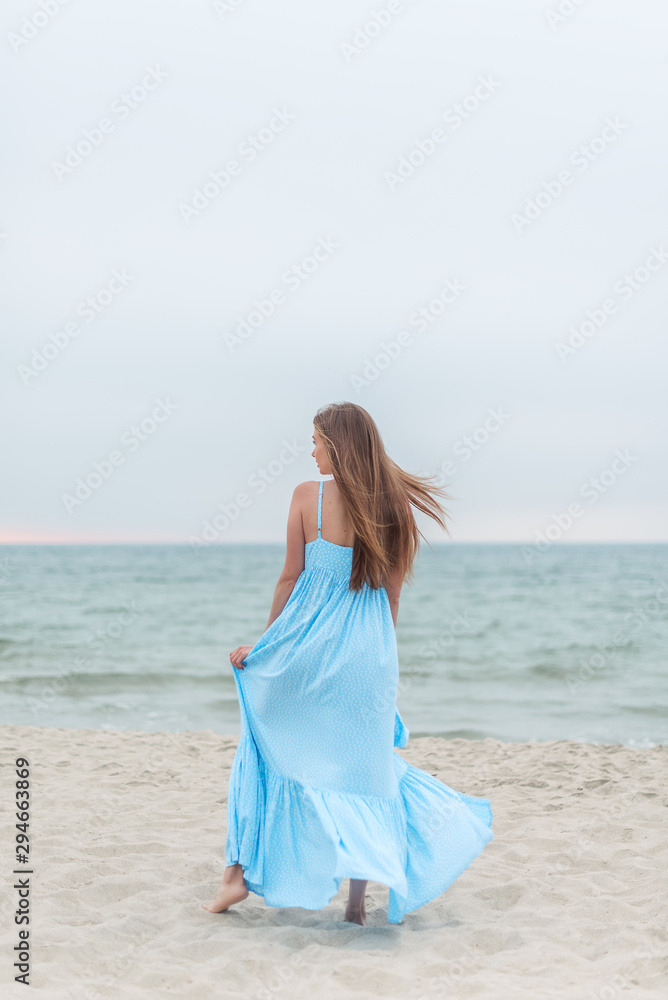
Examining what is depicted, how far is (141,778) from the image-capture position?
6207 mm

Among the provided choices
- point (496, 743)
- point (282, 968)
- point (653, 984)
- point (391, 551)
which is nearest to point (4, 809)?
point (282, 968)

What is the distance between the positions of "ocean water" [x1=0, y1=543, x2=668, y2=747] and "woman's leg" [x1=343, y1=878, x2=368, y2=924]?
1.32 m

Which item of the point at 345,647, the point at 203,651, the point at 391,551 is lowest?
the point at 203,651

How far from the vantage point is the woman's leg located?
3514mm

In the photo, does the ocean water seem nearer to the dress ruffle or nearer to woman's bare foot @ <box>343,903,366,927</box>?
the dress ruffle

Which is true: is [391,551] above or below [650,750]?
above

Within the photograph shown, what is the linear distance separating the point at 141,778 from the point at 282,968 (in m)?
3.48

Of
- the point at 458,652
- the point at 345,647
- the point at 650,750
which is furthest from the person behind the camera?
the point at 458,652

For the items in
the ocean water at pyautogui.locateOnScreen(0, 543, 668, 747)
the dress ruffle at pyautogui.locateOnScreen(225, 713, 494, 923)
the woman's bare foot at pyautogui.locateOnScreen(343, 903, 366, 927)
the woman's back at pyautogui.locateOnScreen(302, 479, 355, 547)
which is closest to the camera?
the dress ruffle at pyautogui.locateOnScreen(225, 713, 494, 923)

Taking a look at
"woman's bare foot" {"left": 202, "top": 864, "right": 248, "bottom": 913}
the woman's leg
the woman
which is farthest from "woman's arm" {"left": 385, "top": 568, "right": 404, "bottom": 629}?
"woman's bare foot" {"left": 202, "top": 864, "right": 248, "bottom": 913}

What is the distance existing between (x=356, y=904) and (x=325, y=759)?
0.72 m

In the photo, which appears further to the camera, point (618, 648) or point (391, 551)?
point (618, 648)

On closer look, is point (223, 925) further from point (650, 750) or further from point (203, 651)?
point (203, 651)

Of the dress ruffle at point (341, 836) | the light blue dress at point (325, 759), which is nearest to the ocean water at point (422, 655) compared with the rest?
the light blue dress at point (325, 759)
